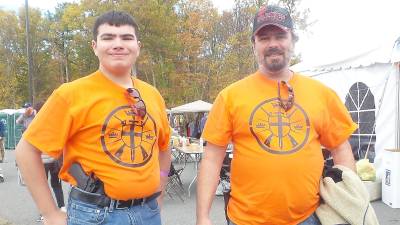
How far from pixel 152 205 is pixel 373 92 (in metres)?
6.82

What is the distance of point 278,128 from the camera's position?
2.25m

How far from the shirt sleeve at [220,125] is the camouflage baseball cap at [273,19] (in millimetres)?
444

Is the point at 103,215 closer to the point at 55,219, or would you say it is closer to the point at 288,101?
the point at 55,219

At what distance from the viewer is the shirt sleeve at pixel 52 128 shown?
2104 millimetres

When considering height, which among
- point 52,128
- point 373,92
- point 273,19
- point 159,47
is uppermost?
point 159,47

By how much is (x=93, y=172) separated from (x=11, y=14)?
133ft

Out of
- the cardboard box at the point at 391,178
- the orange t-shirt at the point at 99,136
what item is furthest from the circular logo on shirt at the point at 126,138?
the cardboard box at the point at 391,178

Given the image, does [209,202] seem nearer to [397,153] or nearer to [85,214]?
[85,214]

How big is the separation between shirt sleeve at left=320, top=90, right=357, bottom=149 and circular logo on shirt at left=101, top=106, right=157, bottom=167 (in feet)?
3.24

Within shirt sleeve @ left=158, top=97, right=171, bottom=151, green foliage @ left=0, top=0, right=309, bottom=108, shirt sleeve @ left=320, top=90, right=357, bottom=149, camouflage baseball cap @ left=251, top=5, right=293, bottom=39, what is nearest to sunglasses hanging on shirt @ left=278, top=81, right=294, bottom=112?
shirt sleeve @ left=320, top=90, right=357, bottom=149

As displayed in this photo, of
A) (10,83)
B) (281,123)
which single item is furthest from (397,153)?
(10,83)

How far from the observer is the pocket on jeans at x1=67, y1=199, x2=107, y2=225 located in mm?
2133

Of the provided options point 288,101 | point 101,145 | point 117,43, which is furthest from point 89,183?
point 288,101

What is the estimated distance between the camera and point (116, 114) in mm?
2215
